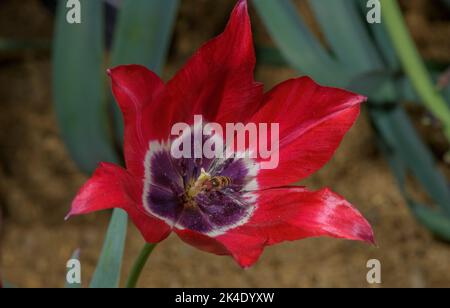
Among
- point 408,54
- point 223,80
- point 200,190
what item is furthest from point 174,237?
point 223,80

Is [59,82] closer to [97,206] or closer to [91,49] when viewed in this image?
[91,49]

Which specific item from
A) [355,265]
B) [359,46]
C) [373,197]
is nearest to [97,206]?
[359,46]

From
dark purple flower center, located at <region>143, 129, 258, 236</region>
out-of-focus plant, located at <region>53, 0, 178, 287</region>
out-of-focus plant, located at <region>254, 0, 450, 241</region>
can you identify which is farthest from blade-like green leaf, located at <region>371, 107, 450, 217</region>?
dark purple flower center, located at <region>143, 129, 258, 236</region>

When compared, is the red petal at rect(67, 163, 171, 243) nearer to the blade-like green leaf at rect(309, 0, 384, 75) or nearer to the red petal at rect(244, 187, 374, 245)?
the red petal at rect(244, 187, 374, 245)

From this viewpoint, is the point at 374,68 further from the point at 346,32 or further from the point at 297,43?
the point at 297,43

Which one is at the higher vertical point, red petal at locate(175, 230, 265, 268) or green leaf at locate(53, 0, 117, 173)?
green leaf at locate(53, 0, 117, 173)

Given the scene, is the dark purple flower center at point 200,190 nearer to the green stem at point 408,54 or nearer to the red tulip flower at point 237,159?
the red tulip flower at point 237,159

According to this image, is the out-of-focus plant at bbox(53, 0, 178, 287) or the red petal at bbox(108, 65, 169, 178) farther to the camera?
the out-of-focus plant at bbox(53, 0, 178, 287)
